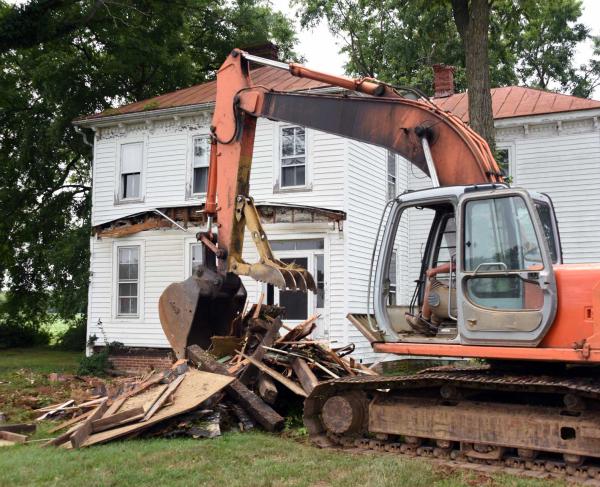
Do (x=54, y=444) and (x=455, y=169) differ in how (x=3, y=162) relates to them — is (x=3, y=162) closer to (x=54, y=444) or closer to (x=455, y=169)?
(x=54, y=444)

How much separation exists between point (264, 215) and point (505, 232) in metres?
10.1

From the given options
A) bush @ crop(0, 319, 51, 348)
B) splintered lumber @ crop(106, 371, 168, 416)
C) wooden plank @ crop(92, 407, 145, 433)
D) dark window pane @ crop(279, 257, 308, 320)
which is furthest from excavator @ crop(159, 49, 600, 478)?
bush @ crop(0, 319, 51, 348)

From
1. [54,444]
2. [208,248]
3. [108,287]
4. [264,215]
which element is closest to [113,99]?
[108,287]

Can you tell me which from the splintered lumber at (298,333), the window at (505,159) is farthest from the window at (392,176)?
the splintered lumber at (298,333)

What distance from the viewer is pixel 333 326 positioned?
15586 mm

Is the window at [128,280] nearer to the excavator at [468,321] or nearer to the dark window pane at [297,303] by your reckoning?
the dark window pane at [297,303]

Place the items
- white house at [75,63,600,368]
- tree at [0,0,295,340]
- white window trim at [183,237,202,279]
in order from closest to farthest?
1. white house at [75,63,600,368]
2. white window trim at [183,237,202,279]
3. tree at [0,0,295,340]

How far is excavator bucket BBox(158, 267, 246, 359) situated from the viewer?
939 cm

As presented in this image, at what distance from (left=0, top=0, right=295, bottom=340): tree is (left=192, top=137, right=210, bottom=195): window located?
5.89m

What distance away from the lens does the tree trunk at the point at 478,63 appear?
13383mm

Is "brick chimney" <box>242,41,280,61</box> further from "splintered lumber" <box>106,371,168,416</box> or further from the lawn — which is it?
the lawn

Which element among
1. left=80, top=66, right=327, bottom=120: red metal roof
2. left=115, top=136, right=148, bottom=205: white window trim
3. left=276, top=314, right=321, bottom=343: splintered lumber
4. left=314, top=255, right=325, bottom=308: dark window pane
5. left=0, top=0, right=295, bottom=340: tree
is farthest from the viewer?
left=0, top=0, right=295, bottom=340: tree

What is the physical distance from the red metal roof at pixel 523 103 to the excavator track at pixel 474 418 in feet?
39.4

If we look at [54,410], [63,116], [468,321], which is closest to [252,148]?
[468,321]
